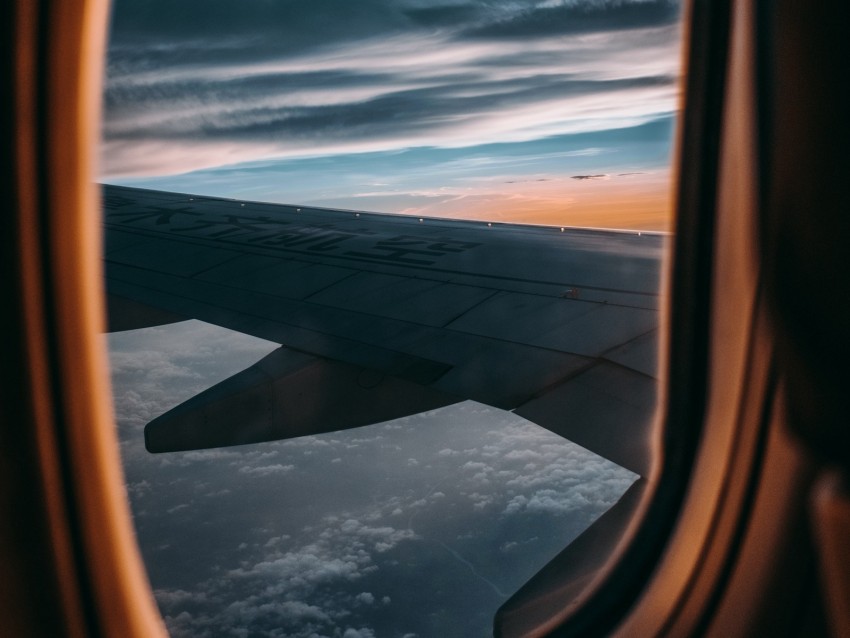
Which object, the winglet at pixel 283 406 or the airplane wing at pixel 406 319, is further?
the winglet at pixel 283 406

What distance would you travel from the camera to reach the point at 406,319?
261cm

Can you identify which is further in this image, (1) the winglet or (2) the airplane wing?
(1) the winglet

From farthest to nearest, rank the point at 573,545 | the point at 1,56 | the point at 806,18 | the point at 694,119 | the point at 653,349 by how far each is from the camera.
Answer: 1. the point at 653,349
2. the point at 573,545
3. the point at 694,119
4. the point at 806,18
5. the point at 1,56

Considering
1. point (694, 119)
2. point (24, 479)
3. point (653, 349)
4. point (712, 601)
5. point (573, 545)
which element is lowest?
Result: point (573, 545)

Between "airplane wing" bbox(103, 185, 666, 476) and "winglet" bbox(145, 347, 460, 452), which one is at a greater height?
"airplane wing" bbox(103, 185, 666, 476)

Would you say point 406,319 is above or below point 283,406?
above

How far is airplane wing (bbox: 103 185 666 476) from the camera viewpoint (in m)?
1.99

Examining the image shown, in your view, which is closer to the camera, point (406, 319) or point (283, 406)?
point (406, 319)

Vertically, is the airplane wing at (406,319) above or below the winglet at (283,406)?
above

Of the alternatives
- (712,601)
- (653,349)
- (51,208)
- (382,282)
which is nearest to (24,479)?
(51,208)

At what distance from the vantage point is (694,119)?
3.68 ft

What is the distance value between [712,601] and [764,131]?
2.25ft

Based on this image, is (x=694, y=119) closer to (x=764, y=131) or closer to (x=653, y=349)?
(x=764, y=131)

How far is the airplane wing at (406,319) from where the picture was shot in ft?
6.53
